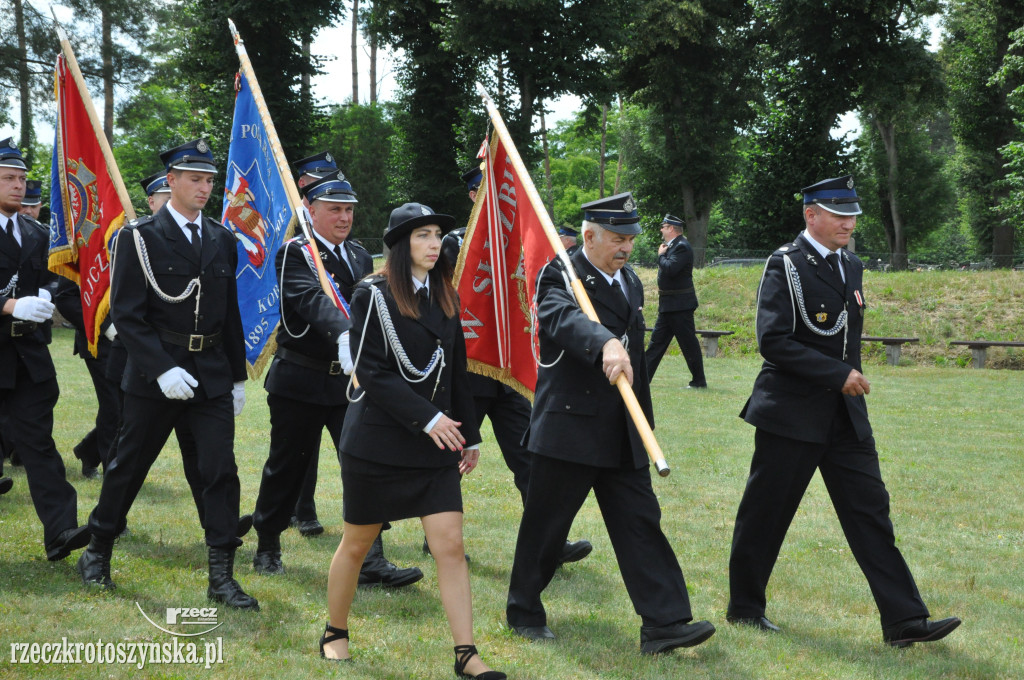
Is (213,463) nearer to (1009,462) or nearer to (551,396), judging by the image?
(551,396)

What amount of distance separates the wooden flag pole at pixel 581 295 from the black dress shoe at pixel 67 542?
3.25 meters

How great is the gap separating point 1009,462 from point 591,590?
636 cm

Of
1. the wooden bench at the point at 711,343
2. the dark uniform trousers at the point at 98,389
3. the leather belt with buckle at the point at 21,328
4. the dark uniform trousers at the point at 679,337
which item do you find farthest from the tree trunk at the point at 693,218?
the leather belt with buckle at the point at 21,328

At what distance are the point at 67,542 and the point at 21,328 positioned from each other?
53.3 inches

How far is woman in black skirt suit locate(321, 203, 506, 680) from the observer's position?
4.62 m

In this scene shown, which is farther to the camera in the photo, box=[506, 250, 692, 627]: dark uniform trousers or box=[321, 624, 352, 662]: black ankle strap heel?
box=[506, 250, 692, 627]: dark uniform trousers

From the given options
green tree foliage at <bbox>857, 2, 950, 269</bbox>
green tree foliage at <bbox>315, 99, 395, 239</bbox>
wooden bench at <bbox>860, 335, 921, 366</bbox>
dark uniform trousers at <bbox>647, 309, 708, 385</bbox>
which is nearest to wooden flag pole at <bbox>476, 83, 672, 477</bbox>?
dark uniform trousers at <bbox>647, 309, 708, 385</bbox>

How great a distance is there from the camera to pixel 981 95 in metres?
43.0

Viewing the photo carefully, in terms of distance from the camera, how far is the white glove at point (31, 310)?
245 inches

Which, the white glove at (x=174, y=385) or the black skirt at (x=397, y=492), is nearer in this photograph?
the black skirt at (x=397, y=492)

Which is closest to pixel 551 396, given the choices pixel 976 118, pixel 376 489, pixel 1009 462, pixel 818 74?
pixel 376 489

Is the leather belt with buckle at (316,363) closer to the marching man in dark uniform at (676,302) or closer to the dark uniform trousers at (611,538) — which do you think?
the dark uniform trousers at (611,538)

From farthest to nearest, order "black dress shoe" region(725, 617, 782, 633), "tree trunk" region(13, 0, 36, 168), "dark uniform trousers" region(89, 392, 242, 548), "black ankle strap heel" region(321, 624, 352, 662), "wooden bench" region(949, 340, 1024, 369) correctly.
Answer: "tree trunk" region(13, 0, 36, 168) → "wooden bench" region(949, 340, 1024, 369) → "dark uniform trousers" region(89, 392, 242, 548) → "black dress shoe" region(725, 617, 782, 633) → "black ankle strap heel" region(321, 624, 352, 662)

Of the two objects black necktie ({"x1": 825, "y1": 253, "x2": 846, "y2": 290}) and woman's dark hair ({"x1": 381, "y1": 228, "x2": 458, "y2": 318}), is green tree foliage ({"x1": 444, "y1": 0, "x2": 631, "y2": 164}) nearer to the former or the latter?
black necktie ({"x1": 825, "y1": 253, "x2": 846, "y2": 290})
